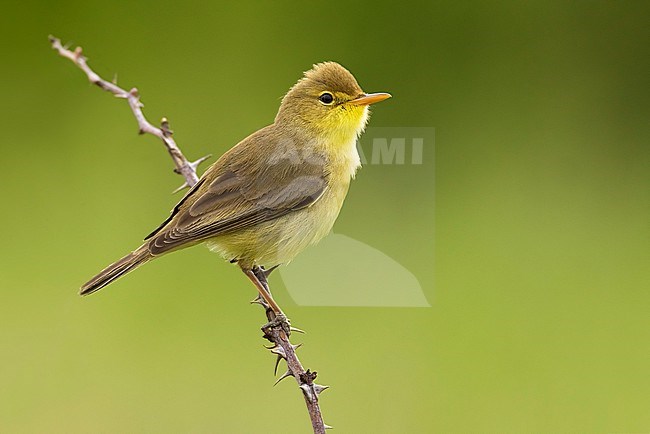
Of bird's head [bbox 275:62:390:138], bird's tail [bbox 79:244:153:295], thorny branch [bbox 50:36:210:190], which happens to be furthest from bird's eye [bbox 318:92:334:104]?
bird's tail [bbox 79:244:153:295]

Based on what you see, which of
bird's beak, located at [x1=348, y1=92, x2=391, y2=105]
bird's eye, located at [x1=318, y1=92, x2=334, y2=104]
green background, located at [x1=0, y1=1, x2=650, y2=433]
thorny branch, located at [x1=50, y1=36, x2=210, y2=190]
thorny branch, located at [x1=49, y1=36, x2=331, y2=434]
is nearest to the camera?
thorny branch, located at [x1=49, y1=36, x2=331, y2=434]

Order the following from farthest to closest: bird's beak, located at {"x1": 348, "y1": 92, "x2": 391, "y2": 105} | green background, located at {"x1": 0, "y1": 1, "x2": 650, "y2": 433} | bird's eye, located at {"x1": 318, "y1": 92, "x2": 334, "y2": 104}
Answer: green background, located at {"x1": 0, "y1": 1, "x2": 650, "y2": 433} < bird's eye, located at {"x1": 318, "y1": 92, "x2": 334, "y2": 104} < bird's beak, located at {"x1": 348, "y1": 92, "x2": 391, "y2": 105}

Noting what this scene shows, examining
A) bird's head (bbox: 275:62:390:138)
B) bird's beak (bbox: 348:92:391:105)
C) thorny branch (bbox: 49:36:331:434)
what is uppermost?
bird's head (bbox: 275:62:390:138)

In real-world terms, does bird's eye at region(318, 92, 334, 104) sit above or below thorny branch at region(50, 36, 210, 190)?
above

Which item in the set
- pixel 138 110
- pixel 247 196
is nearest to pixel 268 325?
pixel 247 196

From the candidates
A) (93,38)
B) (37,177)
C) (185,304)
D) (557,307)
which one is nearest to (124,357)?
(185,304)

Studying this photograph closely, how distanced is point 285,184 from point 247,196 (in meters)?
0.09

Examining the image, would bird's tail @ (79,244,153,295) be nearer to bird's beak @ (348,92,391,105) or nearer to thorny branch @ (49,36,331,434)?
thorny branch @ (49,36,331,434)

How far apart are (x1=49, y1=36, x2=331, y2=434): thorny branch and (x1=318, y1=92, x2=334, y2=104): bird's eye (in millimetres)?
305

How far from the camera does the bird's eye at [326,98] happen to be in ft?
6.98

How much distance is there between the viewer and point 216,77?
150 inches

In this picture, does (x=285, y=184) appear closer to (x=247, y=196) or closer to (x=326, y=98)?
(x=247, y=196)

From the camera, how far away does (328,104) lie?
2.14m

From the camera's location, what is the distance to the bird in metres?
2.10
